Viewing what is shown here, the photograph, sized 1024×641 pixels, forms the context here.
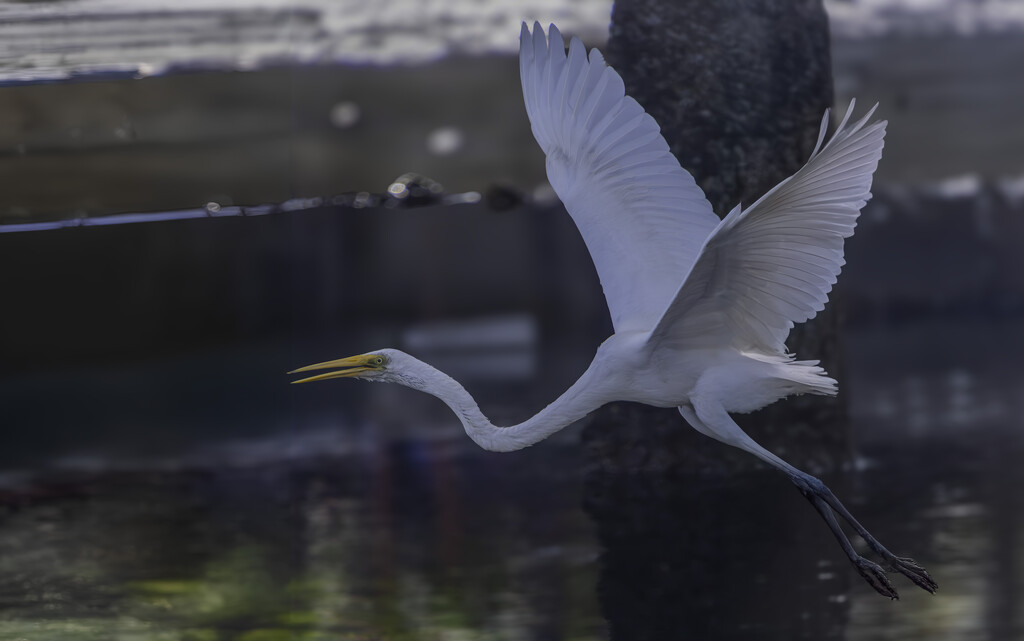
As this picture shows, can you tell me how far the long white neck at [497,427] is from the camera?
377 centimetres

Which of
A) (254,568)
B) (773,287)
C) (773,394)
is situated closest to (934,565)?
(773,394)

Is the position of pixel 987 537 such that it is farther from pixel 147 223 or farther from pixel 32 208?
pixel 147 223

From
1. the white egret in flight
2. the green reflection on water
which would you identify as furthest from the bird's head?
the green reflection on water

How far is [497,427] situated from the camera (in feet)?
12.4

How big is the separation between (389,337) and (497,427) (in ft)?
29.8

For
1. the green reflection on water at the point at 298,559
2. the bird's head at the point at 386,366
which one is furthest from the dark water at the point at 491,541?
the bird's head at the point at 386,366

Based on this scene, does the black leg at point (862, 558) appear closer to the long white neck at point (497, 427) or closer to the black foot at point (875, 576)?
the black foot at point (875, 576)

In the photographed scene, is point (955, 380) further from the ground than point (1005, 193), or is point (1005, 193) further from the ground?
point (1005, 193)

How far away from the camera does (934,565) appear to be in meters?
4.65

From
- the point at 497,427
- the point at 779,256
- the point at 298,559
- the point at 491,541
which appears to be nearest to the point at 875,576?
the point at 779,256

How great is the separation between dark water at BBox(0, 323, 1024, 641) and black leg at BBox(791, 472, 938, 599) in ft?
1.31

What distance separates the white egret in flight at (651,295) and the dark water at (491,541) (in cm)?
82

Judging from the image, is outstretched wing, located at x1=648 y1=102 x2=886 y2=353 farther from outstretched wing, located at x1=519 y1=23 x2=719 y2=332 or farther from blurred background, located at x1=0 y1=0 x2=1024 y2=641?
blurred background, located at x1=0 y1=0 x2=1024 y2=641

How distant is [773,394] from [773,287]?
0.47 m
